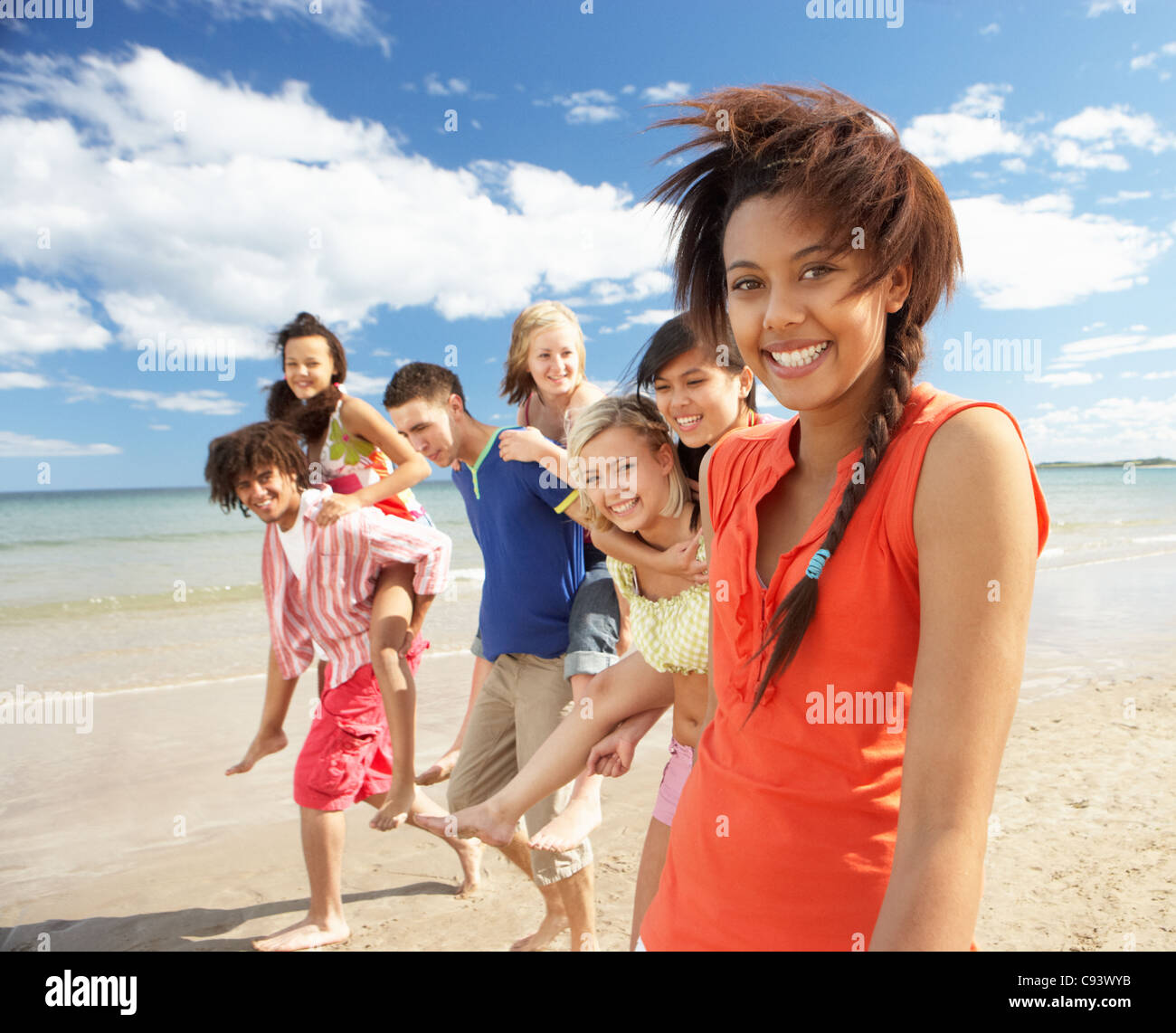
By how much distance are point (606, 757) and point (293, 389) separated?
3296 mm

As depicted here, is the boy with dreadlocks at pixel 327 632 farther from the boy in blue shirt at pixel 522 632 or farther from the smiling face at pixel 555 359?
the smiling face at pixel 555 359

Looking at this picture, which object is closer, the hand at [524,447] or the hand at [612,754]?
the hand at [612,754]

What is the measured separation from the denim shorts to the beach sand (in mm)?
1359

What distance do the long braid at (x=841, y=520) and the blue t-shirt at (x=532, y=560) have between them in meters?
2.15

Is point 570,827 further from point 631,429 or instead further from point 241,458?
point 241,458

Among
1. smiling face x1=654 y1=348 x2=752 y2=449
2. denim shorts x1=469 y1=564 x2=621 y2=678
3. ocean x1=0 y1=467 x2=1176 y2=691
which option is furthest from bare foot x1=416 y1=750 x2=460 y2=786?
ocean x1=0 y1=467 x2=1176 y2=691

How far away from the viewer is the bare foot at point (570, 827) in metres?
2.82

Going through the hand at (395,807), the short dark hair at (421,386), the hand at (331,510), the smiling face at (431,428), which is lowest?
the hand at (395,807)

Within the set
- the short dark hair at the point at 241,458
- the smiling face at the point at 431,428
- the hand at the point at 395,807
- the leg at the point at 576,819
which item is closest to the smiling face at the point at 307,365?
the short dark hair at the point at 241,458

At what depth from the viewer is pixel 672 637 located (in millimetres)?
2609

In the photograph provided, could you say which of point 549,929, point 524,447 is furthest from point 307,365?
point 549,929

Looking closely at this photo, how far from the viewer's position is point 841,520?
4.19 ft
